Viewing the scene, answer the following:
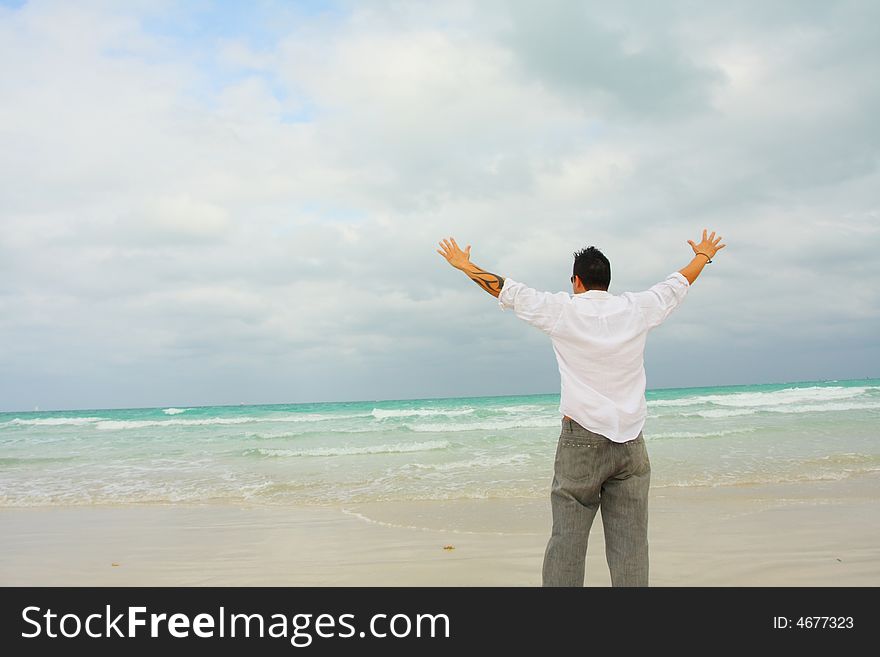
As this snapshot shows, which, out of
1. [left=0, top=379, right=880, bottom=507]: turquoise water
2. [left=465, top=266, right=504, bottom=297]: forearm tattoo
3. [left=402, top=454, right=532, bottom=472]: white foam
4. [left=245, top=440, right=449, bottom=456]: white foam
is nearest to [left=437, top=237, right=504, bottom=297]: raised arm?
[left=465, top=266, right=504, bottom=297]: forearm tattoo

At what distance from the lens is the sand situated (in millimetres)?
5355

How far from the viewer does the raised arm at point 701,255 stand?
3.40 m

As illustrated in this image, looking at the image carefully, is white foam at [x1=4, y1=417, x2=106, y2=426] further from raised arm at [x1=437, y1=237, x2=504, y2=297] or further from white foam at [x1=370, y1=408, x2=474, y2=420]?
raised arm at [x1=437, y1=237, x2=504, y2=297]

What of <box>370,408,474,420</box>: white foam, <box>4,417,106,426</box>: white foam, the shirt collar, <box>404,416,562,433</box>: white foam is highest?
the shirt collar

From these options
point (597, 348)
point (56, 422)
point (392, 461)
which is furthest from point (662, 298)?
point (56, 422)

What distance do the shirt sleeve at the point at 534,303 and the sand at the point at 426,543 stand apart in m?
2.79

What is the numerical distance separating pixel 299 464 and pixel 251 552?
809 cm

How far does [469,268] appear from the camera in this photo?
10.7 feet

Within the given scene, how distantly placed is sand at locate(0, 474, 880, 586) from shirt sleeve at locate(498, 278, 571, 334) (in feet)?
9.16

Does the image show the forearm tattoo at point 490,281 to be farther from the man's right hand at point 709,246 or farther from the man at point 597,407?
the man's right hand at point 709,246

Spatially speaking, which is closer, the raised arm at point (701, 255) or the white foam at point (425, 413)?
the raised arm at point (701, 255)

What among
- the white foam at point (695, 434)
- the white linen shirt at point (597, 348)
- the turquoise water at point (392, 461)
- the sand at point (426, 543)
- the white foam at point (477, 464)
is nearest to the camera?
the white linen shirt at point (597, 348)

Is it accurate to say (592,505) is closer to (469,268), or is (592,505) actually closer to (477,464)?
(469,268)

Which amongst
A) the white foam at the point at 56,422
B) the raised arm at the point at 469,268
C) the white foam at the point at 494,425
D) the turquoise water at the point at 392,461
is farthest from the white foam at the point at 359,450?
the white foam at the point at 56,422
